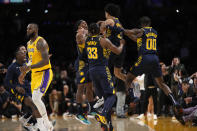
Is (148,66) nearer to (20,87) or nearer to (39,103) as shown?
(39,103)

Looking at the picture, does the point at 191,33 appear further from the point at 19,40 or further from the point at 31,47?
the point at 31,47

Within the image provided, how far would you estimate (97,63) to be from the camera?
5.89 metres

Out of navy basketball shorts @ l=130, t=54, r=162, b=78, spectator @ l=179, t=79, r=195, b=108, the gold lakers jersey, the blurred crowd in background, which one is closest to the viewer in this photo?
the gold lakers jersey

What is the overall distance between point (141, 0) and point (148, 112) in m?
6.37

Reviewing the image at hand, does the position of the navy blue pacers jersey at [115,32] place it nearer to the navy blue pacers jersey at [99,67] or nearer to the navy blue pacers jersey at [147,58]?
the navy blue pacers jersey at [99,67]

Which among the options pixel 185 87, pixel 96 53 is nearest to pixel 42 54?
pixel 96 53

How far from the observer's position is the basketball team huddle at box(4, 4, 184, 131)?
582 centimetres

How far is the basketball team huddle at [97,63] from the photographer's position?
5.82 metres

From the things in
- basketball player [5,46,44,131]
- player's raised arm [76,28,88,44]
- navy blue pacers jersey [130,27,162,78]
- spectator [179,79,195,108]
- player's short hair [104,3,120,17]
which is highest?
player's short hair [104,3,120,17]

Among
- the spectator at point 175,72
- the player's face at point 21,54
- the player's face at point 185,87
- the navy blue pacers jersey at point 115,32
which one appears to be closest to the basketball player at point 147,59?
the navy blue pacers jersey at point 115,32

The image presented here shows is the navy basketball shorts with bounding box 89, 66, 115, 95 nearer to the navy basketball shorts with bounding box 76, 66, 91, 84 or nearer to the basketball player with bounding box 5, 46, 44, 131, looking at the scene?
the navy basketball shorts with bounding box 76, 66, 91, 84

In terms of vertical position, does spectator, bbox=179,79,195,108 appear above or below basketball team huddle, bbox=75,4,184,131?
below

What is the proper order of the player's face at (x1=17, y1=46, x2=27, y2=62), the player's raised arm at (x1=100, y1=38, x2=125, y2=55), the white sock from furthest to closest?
the player's face at (x1=17, y1=46, x2=27, y2=62) → the white sock → the player's raised arm at (x1=100, y1=38, x2=125, y2=55)

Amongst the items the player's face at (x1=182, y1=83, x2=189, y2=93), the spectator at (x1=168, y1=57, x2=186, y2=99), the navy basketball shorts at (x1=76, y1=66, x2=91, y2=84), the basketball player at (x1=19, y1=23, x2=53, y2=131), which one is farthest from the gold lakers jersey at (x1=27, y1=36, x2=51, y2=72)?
the spectator at (x1=168, y1=57, x2=186, y2=99)
